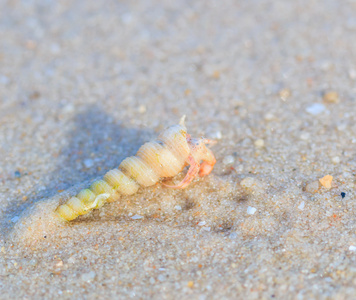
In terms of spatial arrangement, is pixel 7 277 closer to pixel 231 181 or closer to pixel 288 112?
pixel 231 181

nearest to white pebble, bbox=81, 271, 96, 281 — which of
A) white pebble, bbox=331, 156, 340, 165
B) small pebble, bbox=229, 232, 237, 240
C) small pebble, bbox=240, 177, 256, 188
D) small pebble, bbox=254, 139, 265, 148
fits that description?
small pebble, bbox=229, 232, 237, 240

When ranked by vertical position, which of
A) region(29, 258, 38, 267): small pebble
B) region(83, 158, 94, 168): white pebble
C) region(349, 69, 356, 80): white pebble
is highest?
region(83, 158, 94, 168): white pebble

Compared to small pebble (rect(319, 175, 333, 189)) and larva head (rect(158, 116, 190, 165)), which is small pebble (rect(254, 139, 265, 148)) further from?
larva head (rect(158, 116, 190, 165))

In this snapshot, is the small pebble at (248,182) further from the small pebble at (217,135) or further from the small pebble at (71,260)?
the small pebble at (71,260)

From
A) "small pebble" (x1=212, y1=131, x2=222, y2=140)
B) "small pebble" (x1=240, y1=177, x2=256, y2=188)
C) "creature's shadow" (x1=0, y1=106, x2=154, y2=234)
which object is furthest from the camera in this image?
"small pebble" (x1=212, y1=131, x2=222, y2=140)

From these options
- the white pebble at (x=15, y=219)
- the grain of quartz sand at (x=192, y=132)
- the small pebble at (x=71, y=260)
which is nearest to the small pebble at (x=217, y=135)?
the grain of quartz sand at (x=192, y=132)
